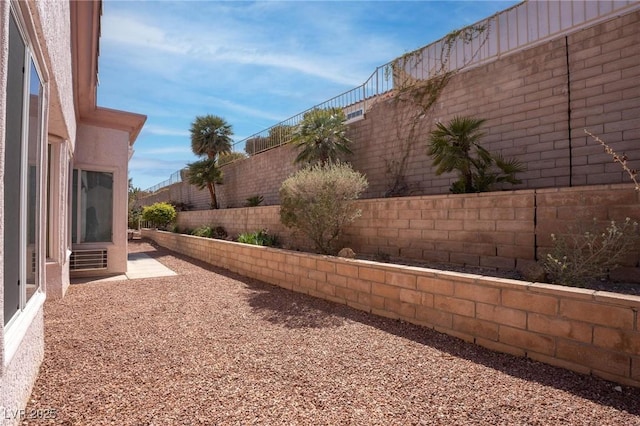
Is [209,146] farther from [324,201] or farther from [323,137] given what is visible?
[324,201]

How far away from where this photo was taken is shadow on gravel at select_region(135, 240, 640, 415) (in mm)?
2604

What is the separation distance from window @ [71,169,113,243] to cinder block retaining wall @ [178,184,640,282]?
18.1 feet

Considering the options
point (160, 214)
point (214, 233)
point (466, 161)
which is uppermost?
point (466, 161)

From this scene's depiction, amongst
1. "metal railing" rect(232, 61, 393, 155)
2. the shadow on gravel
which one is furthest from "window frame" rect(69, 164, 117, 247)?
"metal railing" rect(232, 61, 393, 155)

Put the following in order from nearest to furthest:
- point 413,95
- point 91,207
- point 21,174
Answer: point 21,174 → point 91,207 → point 413,95

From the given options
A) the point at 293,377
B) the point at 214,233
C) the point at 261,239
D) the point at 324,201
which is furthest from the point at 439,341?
the point at 214,233

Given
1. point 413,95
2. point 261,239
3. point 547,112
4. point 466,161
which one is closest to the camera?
point 466,161

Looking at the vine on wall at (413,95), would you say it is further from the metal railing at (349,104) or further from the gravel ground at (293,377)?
the gravel ground at (293,377)

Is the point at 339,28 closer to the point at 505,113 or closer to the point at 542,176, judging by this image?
the point at 505,113

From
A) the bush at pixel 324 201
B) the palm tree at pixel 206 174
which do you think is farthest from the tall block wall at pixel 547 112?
the palm tree at pixel 206 174

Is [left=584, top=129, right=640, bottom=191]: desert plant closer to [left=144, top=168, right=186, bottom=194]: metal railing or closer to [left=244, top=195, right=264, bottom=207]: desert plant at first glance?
[left=244, top=195, right=264, bottom=207]: desert plant

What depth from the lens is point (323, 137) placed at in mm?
9883

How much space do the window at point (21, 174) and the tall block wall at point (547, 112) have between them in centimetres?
696

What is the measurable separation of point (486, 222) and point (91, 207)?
811cm
